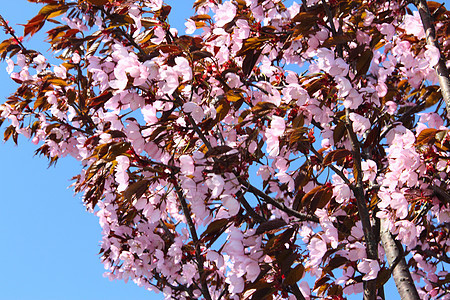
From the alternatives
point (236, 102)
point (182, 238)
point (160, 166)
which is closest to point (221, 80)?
point (236, 102)

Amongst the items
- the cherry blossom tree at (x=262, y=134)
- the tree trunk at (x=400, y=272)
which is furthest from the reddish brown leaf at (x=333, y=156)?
the tree trunk at (x=400, y=272)

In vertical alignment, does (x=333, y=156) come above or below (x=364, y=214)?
above

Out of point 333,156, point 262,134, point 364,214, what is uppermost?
point 262,134

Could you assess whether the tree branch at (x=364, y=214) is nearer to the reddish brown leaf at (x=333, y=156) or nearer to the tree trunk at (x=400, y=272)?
the reddish brown leaf at (x=333, y=156)

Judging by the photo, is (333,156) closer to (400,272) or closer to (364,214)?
(364,214)

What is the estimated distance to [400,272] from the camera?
2.95m

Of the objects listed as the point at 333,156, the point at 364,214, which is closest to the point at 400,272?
the point at 364,214

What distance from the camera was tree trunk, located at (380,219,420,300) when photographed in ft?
9.25

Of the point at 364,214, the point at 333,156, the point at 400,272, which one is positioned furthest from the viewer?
the point at 400,272

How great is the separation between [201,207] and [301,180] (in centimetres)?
52

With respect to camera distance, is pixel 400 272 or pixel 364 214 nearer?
pixel 364 214

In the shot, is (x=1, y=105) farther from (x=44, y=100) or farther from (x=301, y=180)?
(x=301, y=180)

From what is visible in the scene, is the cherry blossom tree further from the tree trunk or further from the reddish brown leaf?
the tree trunk

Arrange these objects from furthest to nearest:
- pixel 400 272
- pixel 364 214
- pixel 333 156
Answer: pixel 400 272, pixel 364 214, pixel 333 156
